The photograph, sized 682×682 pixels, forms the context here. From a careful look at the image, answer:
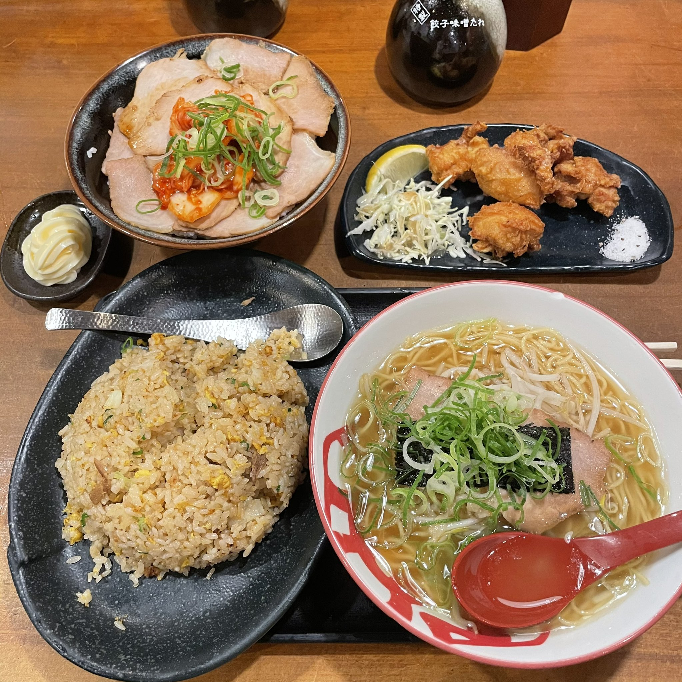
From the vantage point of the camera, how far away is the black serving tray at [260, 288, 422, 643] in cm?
165

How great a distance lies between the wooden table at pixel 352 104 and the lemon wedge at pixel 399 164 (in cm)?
19

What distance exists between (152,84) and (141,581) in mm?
1983

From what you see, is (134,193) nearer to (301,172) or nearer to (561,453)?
(301,172)

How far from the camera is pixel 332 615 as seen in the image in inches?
67.1

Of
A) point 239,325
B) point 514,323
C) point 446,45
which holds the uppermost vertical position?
point 446,45

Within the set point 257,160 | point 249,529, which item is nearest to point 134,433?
point 249,529

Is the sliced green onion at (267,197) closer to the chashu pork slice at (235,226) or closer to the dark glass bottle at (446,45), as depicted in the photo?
the chashu pork slice at (235,226)

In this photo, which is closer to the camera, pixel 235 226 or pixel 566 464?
pixel 566 464

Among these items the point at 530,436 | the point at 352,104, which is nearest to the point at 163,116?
the point at 352,104

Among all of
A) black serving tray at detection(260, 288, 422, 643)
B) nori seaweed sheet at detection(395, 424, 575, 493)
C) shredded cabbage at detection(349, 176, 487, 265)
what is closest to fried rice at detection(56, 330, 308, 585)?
black serving tray at detection(260, 288, 422, 643)

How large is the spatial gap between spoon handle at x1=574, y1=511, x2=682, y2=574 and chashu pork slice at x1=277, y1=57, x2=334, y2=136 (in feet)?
5.94

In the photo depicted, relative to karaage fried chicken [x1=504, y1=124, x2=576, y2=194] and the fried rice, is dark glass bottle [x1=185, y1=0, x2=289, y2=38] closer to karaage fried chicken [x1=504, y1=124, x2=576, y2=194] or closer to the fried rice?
karaage fried chicken [x1=504, y1=124, x2=576, y2=194]

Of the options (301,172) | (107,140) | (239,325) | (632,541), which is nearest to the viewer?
(632,541)

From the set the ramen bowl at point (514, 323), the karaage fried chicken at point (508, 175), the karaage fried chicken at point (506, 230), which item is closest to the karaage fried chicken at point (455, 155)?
the karaage fried chicken at point (508, 175)
